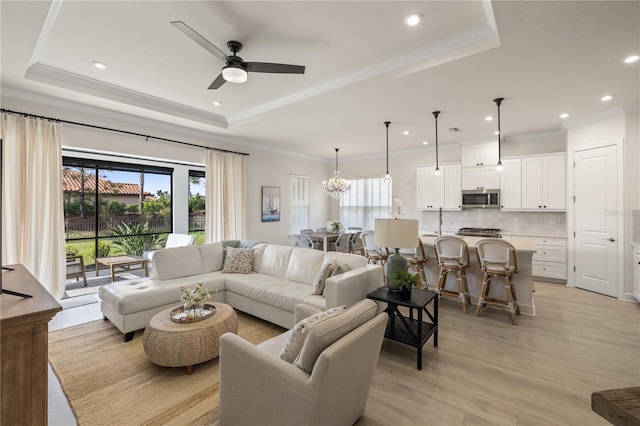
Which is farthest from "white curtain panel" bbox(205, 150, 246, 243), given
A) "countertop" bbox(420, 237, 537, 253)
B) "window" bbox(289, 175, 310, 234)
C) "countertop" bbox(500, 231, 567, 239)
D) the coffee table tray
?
"countertop" bbox(500, 231, 567, 239)

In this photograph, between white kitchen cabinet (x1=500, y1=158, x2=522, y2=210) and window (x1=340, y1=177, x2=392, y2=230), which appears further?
window (x1=340, y1=177, x2=392, y2=230)

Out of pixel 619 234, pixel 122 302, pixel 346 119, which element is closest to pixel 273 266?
pixel 122 302

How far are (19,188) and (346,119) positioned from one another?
4.65 metres

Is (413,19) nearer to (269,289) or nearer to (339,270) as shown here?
(339,270)

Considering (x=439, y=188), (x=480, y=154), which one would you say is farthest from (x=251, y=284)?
(x=480, y=154)

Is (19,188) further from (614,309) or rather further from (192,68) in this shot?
(614,309)

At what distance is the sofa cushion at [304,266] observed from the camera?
3682mm

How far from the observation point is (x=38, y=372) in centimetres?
122

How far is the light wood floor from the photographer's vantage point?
1.99m

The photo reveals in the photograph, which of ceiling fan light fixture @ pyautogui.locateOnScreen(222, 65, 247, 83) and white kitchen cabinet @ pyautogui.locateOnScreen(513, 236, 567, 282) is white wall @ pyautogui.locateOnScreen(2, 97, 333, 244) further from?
white kitchen cabinet @ pyautogui.locateOnScreen(513, 236, 567, 282)

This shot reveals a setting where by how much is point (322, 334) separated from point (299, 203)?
657 centimetres

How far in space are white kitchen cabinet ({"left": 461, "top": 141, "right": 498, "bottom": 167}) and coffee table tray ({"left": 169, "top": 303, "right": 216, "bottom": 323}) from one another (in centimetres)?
581

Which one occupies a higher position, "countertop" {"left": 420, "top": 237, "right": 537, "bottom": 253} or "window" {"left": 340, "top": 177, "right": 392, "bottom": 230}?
"window" {"left": 340, "top": 177, "right": 392, "bottom": 230}

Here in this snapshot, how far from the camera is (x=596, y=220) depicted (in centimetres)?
468
